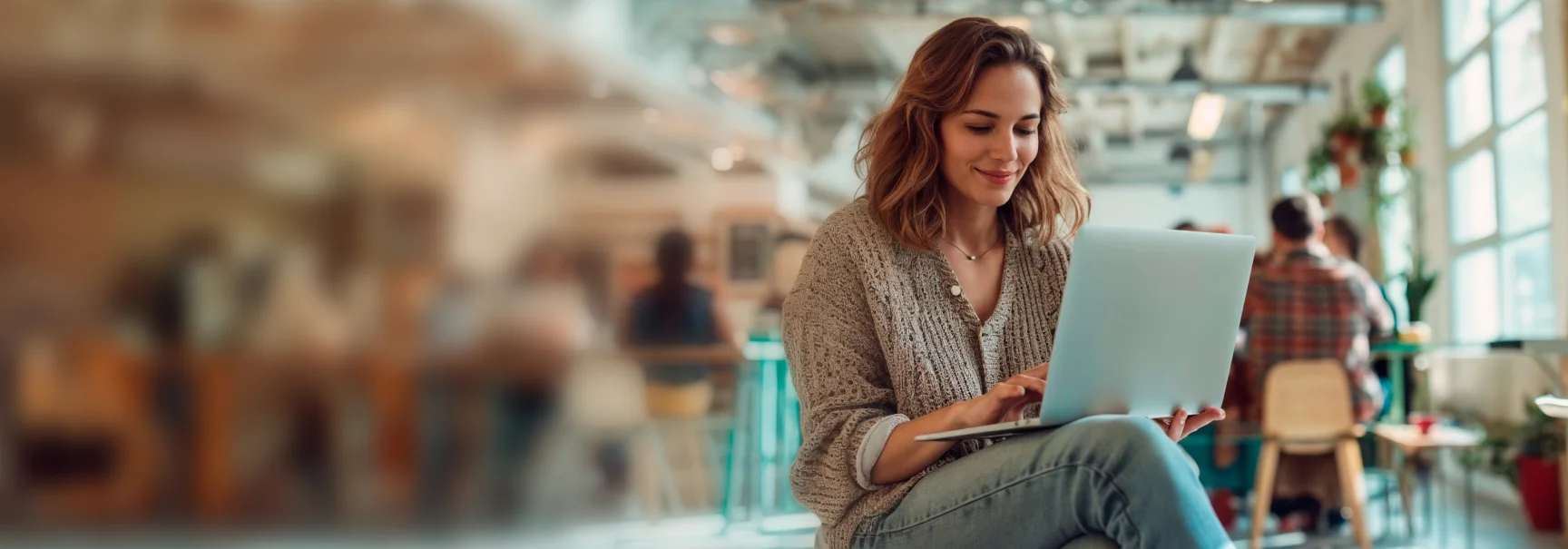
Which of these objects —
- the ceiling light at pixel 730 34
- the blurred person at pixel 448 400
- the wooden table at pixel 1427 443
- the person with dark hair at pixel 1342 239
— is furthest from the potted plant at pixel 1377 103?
the blurred person at pixel 448 400

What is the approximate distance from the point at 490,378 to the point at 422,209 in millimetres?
715

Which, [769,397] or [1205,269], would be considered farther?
[769,397]

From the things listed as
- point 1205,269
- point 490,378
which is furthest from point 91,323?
point 1205,269

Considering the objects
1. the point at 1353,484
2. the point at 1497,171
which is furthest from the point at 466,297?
the point at 1497,171

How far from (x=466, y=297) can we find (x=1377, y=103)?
13.1 feet

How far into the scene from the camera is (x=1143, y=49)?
8586 millimetres

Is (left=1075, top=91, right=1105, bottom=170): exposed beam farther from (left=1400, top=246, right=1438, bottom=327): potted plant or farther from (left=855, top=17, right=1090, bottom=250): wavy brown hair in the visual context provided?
(left=855, top=17, right=1090, bottom=250): wavy brown hair

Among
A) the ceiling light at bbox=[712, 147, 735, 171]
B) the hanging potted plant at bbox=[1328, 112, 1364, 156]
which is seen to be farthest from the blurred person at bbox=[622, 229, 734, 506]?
the ceiling light at bbox=[712, 147, 735, 171]

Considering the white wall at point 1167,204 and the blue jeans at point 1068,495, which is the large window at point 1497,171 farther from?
the white wall at point 1167,204

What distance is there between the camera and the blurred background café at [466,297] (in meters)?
3.85

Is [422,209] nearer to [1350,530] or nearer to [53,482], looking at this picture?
[53,482]

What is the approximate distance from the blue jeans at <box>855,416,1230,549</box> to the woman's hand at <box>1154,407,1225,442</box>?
0.12 m

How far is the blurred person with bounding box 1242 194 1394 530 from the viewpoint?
322 cm

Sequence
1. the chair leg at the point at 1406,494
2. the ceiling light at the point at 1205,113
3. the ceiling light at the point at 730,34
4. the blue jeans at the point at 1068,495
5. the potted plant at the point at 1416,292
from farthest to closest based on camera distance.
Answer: the ceiling light at the point at 1205,113 → the ceiling light at the point at 730,34 → the potted plant at the point at 1416,292 → the chair leg at the point at 1406,494 → the blue jeans at the point at 1068,495
